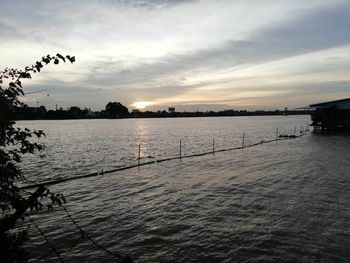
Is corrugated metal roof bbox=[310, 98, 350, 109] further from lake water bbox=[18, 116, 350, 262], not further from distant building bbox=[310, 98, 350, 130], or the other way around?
lake water bbox=[18, 116, 350, 262]

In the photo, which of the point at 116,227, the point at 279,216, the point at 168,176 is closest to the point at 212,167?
the point at 168,176

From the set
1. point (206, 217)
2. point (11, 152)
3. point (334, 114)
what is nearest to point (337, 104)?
point (334, 114)

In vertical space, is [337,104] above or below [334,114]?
above

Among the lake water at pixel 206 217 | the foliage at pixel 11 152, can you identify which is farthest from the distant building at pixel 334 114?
the foliage at pixel 11 152

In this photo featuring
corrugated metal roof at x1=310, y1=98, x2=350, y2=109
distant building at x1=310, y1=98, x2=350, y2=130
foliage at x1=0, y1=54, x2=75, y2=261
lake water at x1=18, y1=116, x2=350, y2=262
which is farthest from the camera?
distant building at x1=310, y1=98, x2=350, y2=130

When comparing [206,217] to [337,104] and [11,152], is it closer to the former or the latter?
[11,152]

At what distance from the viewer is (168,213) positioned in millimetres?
19328

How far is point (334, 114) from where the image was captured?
91562 millimetres

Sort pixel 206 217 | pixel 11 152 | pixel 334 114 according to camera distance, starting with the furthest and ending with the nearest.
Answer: pixel 334 114, pixel 206 217, pixel 11 152

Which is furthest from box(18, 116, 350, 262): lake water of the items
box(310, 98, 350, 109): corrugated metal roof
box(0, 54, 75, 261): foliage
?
box(310, 98, 350, 109): corrugated metal roof

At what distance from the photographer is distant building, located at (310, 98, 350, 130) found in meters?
88.3

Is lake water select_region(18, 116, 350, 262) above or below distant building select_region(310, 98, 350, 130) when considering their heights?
below

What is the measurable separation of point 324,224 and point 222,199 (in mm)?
6778

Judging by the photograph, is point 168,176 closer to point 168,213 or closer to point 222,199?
point 222,199
